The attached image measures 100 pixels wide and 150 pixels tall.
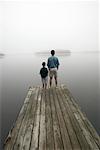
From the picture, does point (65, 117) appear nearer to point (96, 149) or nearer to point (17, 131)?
point (17, 131)

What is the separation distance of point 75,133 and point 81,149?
1310 mm

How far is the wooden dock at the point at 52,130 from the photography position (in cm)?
731

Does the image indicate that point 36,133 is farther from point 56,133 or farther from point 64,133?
point 64,133

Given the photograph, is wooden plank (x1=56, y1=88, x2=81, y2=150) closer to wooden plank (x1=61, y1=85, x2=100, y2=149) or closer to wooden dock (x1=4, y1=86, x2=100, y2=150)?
wooden dock (x1=4, y1=86, x2=100, y2=150)

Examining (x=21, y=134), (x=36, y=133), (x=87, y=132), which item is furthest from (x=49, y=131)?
(x=87, y=132)

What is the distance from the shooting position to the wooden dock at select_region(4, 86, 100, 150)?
7312mm

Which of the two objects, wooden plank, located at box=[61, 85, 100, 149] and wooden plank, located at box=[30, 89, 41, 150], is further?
wooden plank, located at box=[61, 85, 100, 149]

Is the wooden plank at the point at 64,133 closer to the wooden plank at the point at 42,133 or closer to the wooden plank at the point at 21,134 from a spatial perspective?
the wooden plank at the point at 42,133

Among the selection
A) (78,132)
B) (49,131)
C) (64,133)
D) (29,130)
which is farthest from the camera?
(29,130)

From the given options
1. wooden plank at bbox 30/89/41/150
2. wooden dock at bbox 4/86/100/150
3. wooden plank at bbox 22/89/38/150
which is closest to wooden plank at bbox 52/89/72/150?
wooden dock at bbox 4/86/100/150

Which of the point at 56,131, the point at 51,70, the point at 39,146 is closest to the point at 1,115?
the point at 51,70

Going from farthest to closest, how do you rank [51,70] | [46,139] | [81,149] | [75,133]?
1. [51,70]
2. [75,133]
3. [46,139]
4. [81,149]

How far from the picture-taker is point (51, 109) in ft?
38.3

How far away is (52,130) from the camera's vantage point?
8.57 metres
